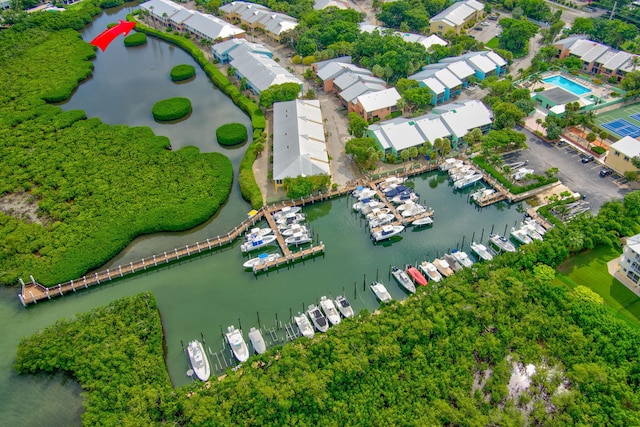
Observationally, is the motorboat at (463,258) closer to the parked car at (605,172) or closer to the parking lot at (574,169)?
the parking lot at (574,169)

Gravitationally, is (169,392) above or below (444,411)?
below

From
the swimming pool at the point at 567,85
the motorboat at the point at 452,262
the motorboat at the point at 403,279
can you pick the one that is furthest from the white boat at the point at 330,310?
the swimming pool at the point at 567,85

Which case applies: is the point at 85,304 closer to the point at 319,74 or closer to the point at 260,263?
the point at 260,263

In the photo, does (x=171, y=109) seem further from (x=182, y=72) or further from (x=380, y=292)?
(x=380, y=292)

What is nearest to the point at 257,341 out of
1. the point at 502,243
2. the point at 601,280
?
the point at 502,243

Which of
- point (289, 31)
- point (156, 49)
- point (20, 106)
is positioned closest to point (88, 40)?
point (156, 49)
